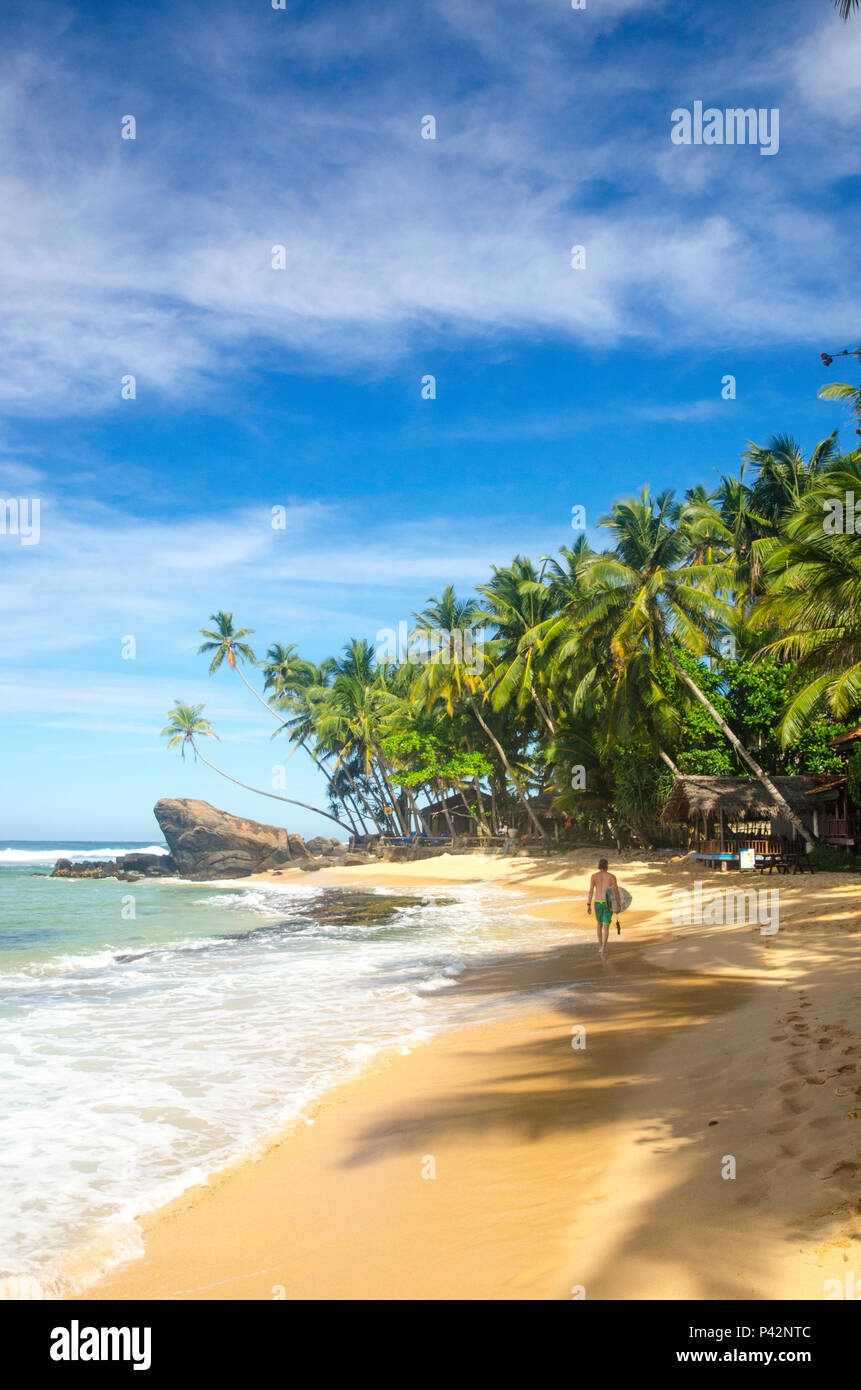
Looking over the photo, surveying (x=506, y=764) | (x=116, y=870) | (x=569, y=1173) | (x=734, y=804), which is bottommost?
(x=116, y=870)

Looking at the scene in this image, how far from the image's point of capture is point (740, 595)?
3077 cm

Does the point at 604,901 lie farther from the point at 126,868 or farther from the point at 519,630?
the point at 126,868

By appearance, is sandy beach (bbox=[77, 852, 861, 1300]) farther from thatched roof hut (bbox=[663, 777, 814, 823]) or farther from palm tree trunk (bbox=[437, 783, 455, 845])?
palm tree trunk (bbox=[437, 783, 455, 845])

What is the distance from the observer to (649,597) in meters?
24.5

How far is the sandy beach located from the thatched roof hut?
1492 cm

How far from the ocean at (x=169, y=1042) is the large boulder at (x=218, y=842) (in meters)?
32.9

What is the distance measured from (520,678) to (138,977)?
22868mm

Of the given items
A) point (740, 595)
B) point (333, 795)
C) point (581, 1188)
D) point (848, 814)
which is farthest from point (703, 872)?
point (333, 795)

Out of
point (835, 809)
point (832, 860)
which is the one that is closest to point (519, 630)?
point (835, 809)

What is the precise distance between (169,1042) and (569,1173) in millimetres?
5529

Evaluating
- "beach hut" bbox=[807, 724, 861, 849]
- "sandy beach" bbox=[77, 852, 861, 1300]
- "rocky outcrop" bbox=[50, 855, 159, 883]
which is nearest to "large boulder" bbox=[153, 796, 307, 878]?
"rocky outcrop" bbox=[50, 855, 159, 883]
